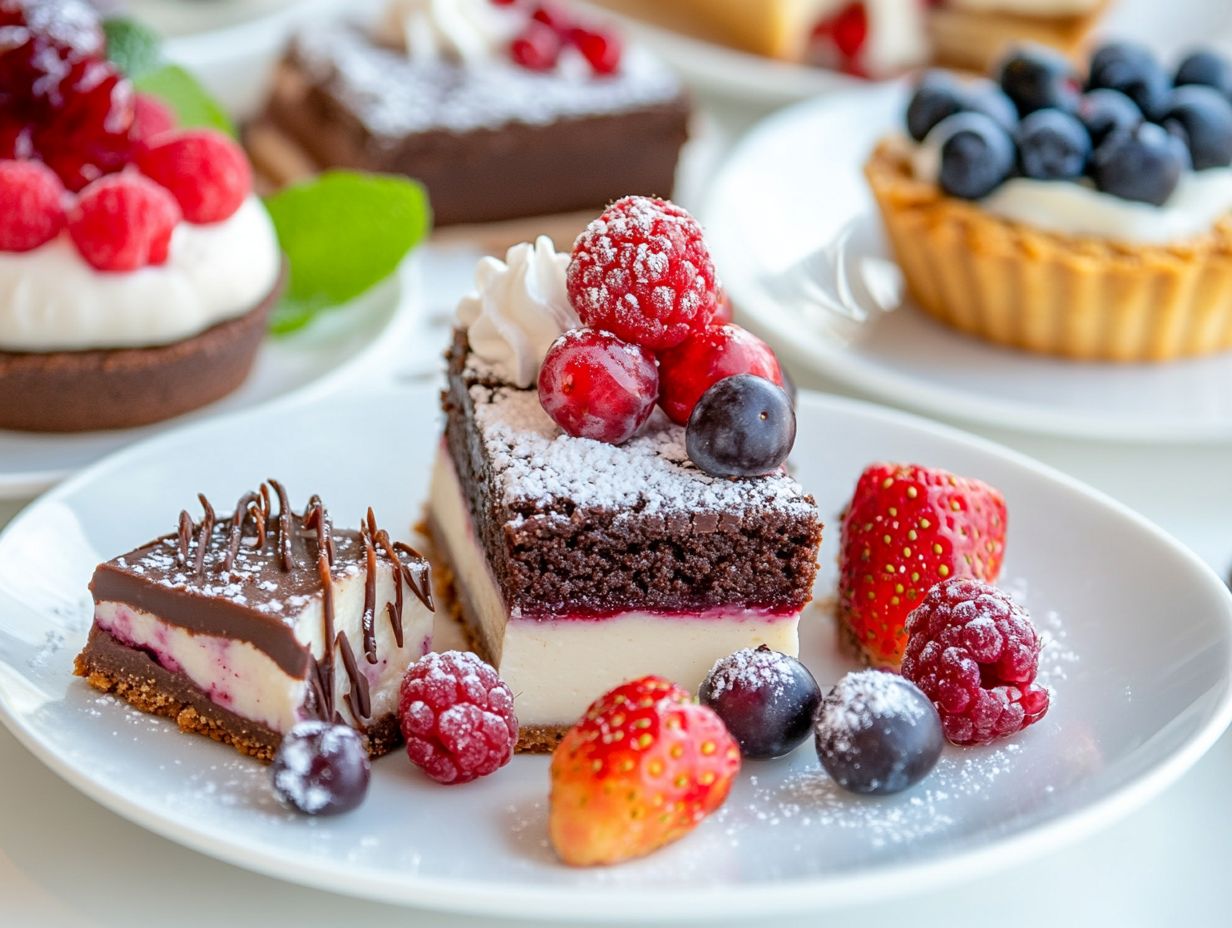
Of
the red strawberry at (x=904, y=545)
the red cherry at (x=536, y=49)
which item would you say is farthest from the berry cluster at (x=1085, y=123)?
the red strawberry at (x=904, y=545)

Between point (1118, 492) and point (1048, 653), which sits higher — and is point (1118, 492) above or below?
below

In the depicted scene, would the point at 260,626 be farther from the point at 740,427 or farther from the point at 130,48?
the point at 130,48

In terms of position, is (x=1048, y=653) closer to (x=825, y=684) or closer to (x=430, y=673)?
(x=825, y=684)

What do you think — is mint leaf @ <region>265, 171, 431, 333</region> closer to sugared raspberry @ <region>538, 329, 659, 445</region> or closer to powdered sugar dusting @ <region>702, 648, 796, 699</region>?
sugared raspberry @ <region>538, 329, 659, 445</region>

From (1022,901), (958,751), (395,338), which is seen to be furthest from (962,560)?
(395,338)

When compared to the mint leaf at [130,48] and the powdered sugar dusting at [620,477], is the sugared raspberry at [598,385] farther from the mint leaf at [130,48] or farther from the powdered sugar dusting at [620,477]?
the mint leaf at [130,48]

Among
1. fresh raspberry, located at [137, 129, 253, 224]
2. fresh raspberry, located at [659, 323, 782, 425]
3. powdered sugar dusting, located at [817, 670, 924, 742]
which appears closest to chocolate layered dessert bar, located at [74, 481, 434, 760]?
fresh raspberry, located at [659, 323, 782, 425]
